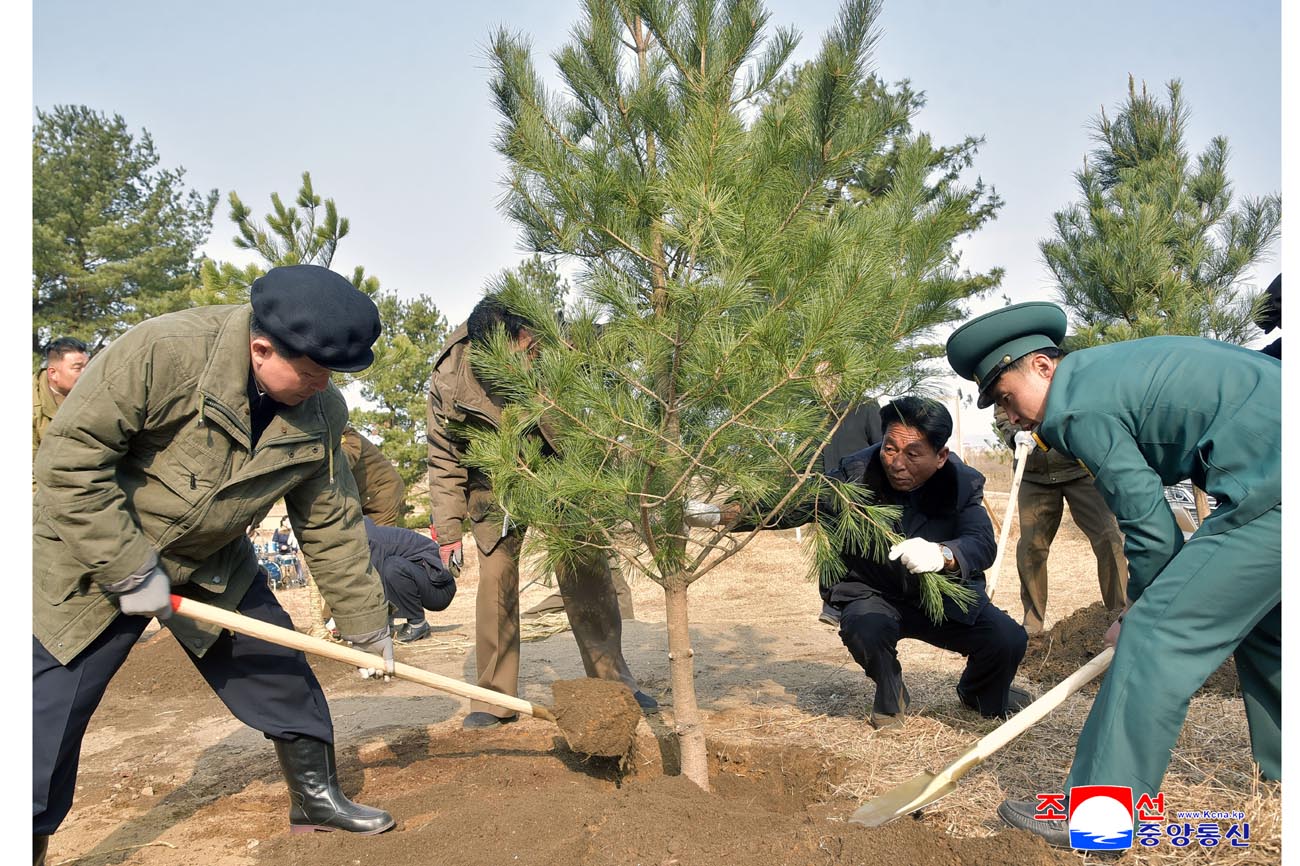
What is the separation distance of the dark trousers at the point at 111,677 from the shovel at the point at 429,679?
81mm

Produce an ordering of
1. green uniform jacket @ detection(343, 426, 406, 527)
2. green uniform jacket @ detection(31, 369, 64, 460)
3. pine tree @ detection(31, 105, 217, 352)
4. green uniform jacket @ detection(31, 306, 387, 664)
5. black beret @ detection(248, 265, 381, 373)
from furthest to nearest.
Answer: pine tree @ detection(31, 105, 217, 352), green uniform jacket @ detection(31, 369, 64, 460), green uniform jacket @ detection(343, 426, 406, 527), black beret @ detection(248, 265, 381, 373), green uniform jacket @ detection(31, 306, 387, 664)

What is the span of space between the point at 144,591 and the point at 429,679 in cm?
90

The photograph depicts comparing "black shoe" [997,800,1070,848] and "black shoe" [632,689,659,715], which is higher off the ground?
"black shoe" [997,800,1070,848]

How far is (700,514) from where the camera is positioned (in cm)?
304

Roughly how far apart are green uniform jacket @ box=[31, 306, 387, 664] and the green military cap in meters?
1.91

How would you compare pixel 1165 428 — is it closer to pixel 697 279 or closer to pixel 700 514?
pixel 697 279

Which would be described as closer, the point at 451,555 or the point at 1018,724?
the point at 1018,724

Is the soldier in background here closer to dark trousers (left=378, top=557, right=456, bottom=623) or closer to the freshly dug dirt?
the freshly dug dirt

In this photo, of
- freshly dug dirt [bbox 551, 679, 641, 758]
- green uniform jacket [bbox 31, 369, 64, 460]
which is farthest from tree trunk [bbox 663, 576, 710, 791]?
green uniform jacket [bbox 31, 369, 64, 460]

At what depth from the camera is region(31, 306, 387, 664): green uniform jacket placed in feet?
7.25

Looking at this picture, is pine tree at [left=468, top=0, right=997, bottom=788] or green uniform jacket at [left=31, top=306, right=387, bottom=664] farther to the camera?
pine tree at [left=468, top=0, right=997, bottom=788]

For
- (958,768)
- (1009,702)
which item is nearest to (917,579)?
(1009,702)

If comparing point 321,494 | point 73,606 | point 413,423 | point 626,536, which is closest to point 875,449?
point 626,536

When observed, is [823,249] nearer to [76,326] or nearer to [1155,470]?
[1155,470]
